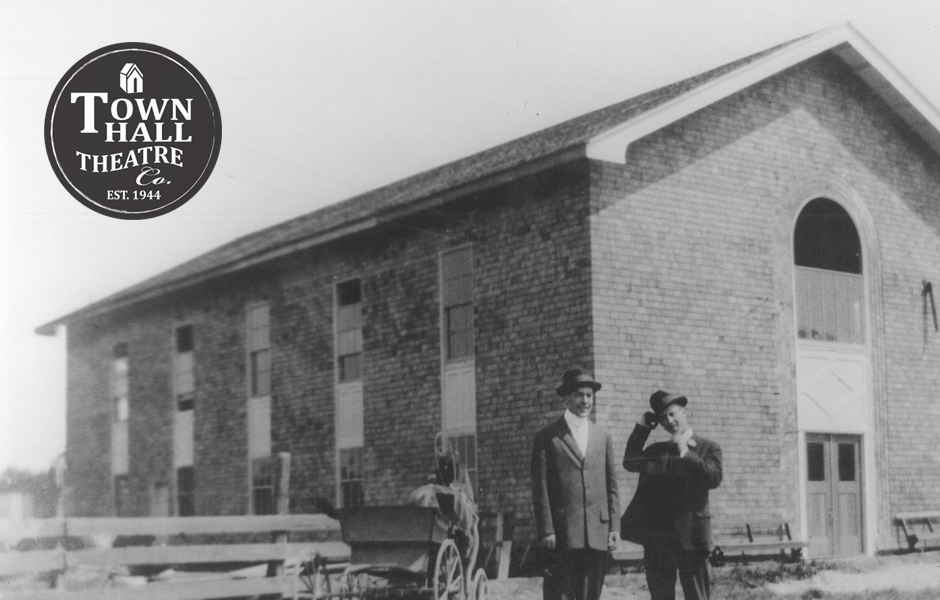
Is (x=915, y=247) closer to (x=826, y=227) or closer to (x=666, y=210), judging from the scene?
(x=826, y=227)

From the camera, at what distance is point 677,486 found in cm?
949

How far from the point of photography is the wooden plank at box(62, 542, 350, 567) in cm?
1187

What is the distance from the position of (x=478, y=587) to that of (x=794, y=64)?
8.84 metres

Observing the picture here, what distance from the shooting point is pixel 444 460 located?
12367 mm

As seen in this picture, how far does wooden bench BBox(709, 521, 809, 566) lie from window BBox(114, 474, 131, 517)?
47.4 feet

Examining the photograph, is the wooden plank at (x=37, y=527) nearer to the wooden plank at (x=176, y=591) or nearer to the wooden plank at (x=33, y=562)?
the wooden plank at (x=33, y=562)

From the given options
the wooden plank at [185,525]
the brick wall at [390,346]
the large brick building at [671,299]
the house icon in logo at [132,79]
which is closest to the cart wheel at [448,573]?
the wooden plank at [185,525]

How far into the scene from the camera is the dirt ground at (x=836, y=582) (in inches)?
548

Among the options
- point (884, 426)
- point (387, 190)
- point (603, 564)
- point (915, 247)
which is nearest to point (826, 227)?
point (915, 247)

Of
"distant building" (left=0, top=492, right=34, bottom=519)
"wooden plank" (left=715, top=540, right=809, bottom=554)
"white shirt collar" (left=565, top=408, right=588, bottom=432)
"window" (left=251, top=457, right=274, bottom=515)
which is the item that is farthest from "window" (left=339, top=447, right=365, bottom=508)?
"white shirt collar" (left=565, top=408, right=588, bottom=432)

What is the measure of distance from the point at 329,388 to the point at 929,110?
9.90 m

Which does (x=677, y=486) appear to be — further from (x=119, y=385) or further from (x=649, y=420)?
(x=119, y=385)

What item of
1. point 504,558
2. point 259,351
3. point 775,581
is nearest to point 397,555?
point 504,558

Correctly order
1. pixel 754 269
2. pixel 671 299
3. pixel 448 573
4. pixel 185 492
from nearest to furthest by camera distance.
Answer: pixel 448 573
pixel 671 299
pixel 754 269
pixel 185 492
